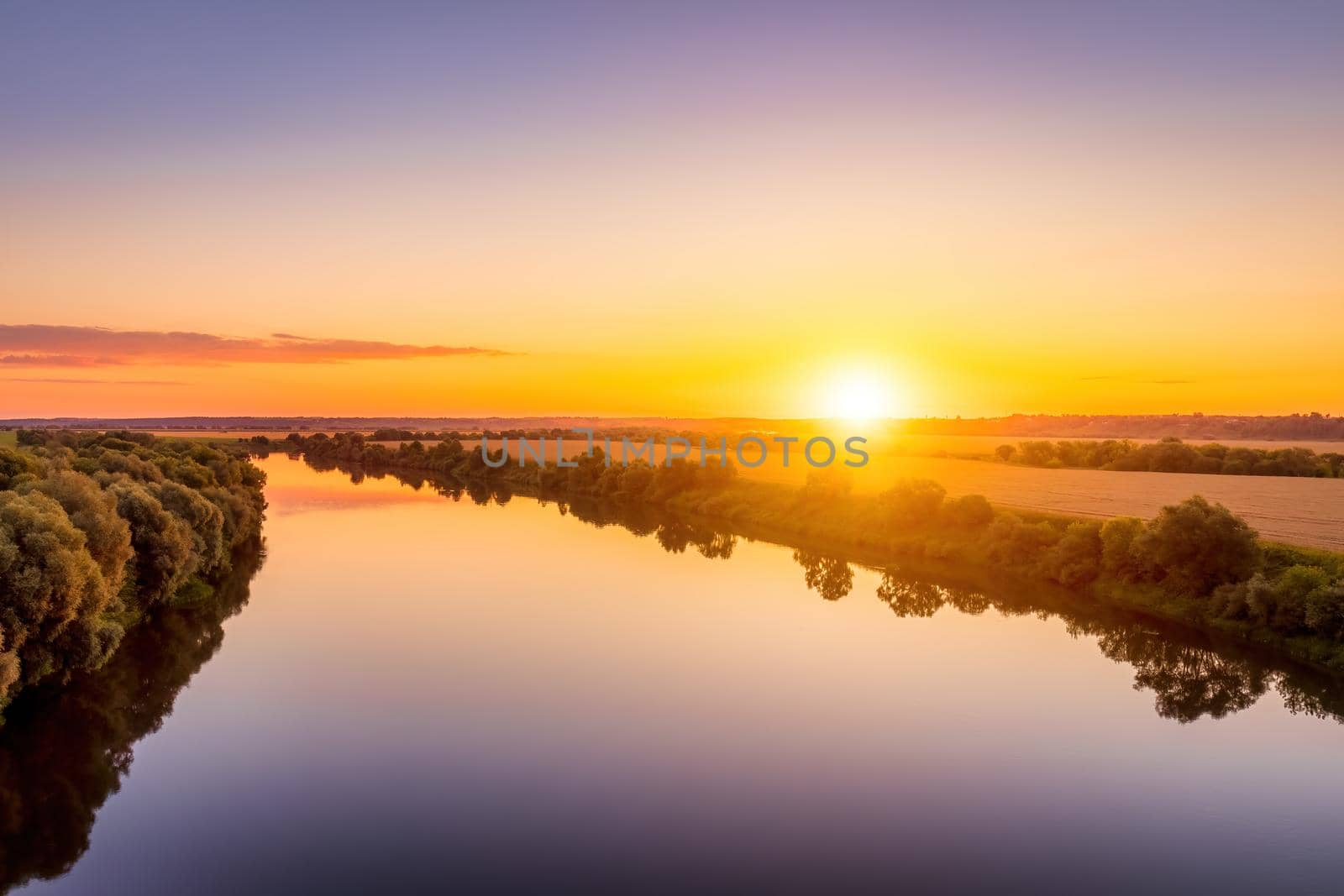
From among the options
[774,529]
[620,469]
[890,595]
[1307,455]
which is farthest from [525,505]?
[1307,455]

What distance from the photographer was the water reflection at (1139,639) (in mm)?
18547

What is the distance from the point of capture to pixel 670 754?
15.5 meters

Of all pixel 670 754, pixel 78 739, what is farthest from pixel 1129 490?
pixel 78 739

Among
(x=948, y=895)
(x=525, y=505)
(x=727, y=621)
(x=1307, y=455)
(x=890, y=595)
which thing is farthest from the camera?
(x=525, y=505)

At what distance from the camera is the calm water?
11.8 metres

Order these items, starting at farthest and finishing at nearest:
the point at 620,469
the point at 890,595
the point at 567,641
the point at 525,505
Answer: the point at 620,469
the point at 525,505
the point at 890,595
the point at 567,641

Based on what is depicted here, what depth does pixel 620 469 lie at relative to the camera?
60.8 m

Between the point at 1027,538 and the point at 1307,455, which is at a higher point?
the point at 1307,455

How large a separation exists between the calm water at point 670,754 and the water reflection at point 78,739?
6 cm

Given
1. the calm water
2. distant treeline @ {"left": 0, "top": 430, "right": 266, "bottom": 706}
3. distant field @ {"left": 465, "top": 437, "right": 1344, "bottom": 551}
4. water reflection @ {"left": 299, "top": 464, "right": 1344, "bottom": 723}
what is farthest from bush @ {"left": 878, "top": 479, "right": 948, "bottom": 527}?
distant treeline @ {"left": 0, "top": 430, "right": 266, "bottom": 706}

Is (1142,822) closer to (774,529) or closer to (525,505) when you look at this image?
(774,529)

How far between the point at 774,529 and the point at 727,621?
733 inches

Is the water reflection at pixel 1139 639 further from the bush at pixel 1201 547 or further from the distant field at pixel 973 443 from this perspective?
the distant field at pixel 973 443

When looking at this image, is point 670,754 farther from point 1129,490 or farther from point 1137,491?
point 1129,490
